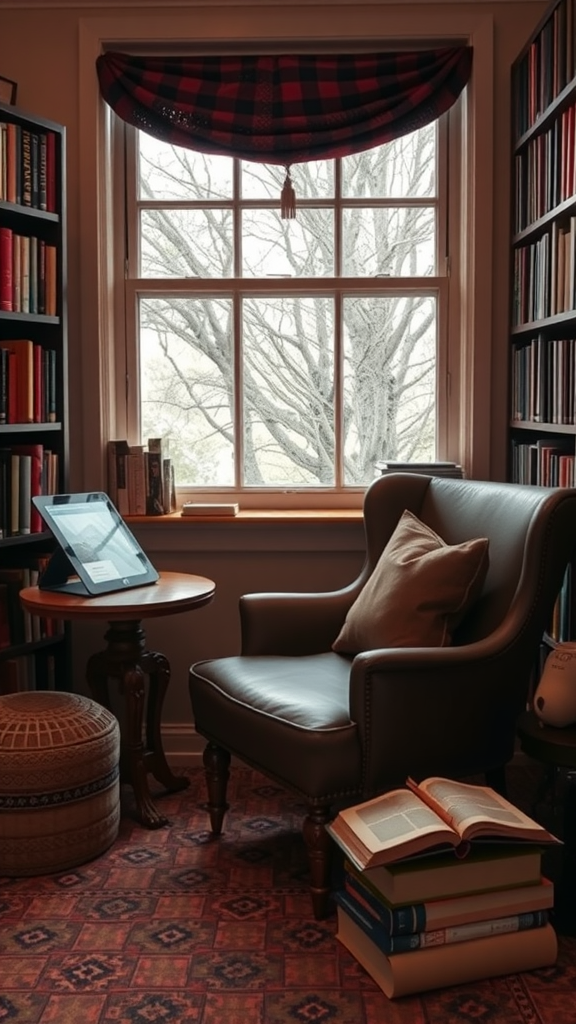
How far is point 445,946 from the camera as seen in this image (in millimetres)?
2107

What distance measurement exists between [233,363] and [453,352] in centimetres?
75

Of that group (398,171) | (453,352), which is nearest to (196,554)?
(453,352)

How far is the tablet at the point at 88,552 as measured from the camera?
2.88 m

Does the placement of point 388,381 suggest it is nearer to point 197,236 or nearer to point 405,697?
point 197,236

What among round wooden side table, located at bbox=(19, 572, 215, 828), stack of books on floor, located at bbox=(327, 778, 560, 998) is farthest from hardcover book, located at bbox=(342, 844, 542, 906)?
round wooden side table, located at bbox=(19, 572, 215, 828)

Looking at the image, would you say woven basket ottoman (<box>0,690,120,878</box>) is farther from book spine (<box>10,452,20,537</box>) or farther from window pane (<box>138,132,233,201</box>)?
window pane (<box>138,132,233,201</box>)

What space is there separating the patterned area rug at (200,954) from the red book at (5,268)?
157 centimetres

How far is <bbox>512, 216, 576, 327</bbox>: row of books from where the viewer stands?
9.14ft

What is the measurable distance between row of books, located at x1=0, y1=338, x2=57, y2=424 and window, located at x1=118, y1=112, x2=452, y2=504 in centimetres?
44

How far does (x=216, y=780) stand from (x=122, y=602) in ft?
1.82

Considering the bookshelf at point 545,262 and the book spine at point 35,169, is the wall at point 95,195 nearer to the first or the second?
the bookshelf at point 545,262

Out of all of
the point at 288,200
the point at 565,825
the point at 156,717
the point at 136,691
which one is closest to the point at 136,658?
the point at 136,691

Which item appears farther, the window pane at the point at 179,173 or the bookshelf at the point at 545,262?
the window pane at the point at 179,173

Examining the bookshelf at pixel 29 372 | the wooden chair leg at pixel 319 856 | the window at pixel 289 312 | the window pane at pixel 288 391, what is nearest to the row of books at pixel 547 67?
the window at pixel 289 312
